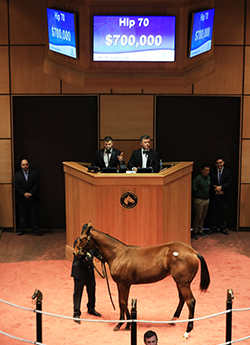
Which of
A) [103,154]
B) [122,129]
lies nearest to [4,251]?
[103,154]

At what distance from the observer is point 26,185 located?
9930mm

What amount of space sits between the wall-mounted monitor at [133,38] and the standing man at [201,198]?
249 centimetres

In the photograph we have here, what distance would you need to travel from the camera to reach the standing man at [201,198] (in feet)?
32.3

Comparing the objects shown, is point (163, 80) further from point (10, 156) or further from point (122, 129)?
point (10, 156)

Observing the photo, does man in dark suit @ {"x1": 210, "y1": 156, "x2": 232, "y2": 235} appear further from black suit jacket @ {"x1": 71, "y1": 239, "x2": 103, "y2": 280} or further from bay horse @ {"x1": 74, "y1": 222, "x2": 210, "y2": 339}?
black suit jacket @ {"x1": 71, "y1": 239, "x2": 103, "y2": 280}

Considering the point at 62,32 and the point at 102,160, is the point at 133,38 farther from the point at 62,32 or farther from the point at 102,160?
the point at 102,160

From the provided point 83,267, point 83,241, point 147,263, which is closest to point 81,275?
point 83,267

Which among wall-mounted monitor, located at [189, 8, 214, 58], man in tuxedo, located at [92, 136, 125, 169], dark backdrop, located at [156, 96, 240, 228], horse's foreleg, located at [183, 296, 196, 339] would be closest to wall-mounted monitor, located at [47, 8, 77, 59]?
man in tuxedo, located at [92, 136, 125, 169]

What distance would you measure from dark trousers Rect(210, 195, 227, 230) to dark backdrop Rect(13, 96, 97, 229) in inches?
108

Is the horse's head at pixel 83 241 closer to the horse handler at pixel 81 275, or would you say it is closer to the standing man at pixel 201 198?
the horse handler at pixel 81 275

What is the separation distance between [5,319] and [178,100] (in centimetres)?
574

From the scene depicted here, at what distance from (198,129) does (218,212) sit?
1790 mm

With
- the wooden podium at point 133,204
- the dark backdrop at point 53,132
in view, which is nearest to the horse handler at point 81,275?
the wooden podium at point 133,204

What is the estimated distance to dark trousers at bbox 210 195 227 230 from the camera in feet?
33.4
